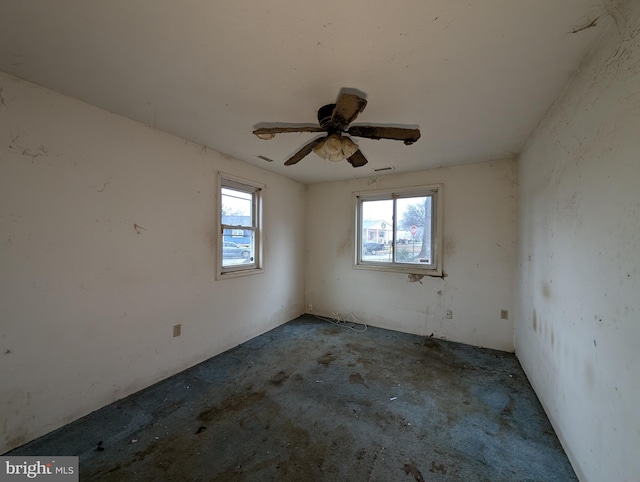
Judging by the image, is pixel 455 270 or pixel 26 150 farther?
pixel 455 270

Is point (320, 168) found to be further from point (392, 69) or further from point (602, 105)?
point (602, 105)

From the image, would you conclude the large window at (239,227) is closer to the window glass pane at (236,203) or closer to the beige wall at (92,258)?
the window glass pane at (236,203)

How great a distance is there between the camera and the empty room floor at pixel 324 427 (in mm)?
1436

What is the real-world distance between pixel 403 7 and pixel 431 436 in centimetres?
244

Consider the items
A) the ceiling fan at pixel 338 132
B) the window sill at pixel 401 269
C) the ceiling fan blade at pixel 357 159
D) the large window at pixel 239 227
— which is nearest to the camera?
the ceiling fan at pixel 338 132

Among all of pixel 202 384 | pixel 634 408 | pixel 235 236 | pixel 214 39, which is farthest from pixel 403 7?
pixel 202 384

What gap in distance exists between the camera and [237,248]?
3207 mm

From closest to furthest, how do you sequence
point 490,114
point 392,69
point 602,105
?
point 602,105, point 392,69, point 490,114

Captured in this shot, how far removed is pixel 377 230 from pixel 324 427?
107 inches

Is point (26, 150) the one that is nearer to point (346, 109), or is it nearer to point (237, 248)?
point (237, 248)

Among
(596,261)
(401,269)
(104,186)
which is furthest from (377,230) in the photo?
(104,186)

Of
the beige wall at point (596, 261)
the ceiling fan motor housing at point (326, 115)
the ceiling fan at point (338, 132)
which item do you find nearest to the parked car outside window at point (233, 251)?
the ceiling fan at point (338, 132)

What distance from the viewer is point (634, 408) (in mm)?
950

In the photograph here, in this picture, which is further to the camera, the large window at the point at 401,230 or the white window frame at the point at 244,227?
the large window at the point at 401,230
